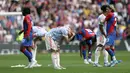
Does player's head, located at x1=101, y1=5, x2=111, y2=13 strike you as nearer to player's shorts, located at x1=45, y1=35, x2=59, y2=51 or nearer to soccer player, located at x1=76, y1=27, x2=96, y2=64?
player's shorts, located at x1=45, y1=35, x2=59, y2=51

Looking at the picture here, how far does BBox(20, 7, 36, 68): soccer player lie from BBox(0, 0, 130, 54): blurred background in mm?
14097

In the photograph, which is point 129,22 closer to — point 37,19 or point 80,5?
point 80,5

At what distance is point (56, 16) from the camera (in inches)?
1597

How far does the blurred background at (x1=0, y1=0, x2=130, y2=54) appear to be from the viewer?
3716cm

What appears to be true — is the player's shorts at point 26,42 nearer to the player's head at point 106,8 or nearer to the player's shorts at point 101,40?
the player's shorts at point 101,40

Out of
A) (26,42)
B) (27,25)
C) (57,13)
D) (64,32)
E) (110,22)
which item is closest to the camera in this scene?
(64,32)

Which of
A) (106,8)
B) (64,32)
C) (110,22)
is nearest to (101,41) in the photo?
(110,22)

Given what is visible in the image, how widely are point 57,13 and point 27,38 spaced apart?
63.1ft

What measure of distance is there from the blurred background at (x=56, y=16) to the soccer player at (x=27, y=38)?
14.1 meters

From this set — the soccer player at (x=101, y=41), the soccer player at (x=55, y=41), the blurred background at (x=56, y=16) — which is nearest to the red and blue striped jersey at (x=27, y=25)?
the soccer player at (x=55, y=41)

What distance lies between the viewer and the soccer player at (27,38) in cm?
2181

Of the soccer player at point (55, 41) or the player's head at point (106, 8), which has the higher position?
the player's head at point (106, 8)

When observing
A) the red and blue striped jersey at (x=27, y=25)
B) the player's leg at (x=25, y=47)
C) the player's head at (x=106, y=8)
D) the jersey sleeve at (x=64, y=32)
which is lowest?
the player's leg at (x=25, y=47)

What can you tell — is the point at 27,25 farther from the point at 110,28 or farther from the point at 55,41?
the point at 110,28
